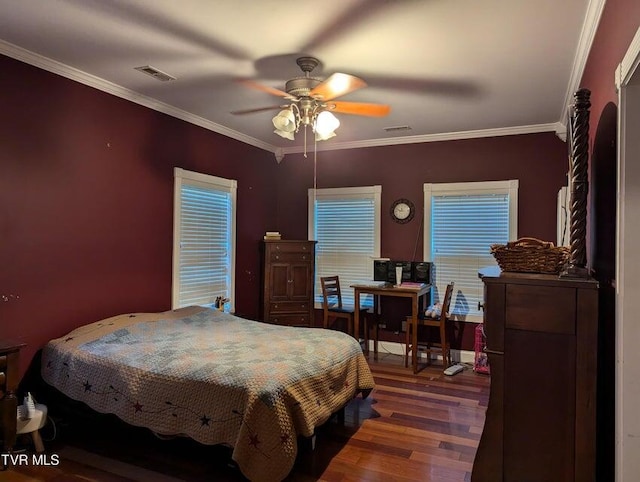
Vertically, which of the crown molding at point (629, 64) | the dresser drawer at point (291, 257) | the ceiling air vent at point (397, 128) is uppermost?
the ceiling air vent at point (397, 128)

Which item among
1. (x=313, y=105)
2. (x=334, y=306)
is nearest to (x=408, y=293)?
(x=334, y=306)

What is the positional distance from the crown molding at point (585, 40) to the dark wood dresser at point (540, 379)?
1499mm

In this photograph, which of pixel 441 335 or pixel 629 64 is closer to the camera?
pixel 629 64

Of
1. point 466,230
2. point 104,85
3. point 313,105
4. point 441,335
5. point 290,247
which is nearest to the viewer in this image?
point 313,105

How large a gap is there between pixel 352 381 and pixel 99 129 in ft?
9.37

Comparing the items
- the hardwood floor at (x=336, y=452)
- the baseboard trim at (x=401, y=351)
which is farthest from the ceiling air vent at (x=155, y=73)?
the baseboard trim at (x=401, y=351)

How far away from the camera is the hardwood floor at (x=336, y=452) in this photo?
262cm

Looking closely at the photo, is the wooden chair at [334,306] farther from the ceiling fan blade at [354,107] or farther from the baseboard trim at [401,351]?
the ceiling fan blade at [354,107]

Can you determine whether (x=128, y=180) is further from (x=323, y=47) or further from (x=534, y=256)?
(x=534, y=256)

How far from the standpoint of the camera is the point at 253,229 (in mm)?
5664

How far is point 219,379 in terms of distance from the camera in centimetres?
253

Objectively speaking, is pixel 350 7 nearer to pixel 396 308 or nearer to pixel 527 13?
pixel 527 13

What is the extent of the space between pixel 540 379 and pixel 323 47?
7.51 ft

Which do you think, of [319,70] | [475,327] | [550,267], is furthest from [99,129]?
[475,327]
